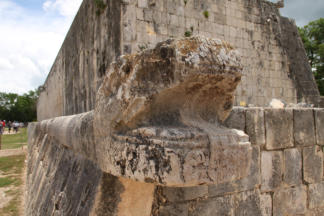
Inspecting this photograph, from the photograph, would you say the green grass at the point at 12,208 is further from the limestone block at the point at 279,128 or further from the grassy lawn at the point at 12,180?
the limestone block at the point at 279,128

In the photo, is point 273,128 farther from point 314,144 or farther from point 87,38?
point 87,38

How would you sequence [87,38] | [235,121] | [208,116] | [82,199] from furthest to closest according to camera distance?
[87,38] < [235,121] < [82,199] < [208,116]

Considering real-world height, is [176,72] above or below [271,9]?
below

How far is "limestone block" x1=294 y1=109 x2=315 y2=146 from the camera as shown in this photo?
2.74m

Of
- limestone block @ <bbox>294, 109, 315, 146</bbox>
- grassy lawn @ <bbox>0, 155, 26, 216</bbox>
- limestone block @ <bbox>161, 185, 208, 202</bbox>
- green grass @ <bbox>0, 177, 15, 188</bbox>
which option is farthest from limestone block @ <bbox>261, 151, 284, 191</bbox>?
green grass @ <bbox>0, 177, 15, 188</bbox>

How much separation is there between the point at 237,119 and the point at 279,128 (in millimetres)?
529

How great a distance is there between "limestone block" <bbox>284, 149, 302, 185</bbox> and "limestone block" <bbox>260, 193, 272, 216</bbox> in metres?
0.29

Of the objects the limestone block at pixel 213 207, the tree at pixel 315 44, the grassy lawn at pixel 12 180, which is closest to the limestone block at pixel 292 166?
the limestone block at pixel 213 207

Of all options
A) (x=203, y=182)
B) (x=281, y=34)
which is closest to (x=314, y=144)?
(x=203, y=182)

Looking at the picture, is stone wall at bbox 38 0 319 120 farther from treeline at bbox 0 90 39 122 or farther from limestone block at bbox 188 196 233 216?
treeline at bbox 0 90 39 122

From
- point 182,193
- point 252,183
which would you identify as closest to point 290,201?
point 252,183

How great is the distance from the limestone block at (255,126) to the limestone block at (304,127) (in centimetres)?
46

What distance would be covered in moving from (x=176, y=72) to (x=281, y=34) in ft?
31.5

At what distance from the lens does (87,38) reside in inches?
304
